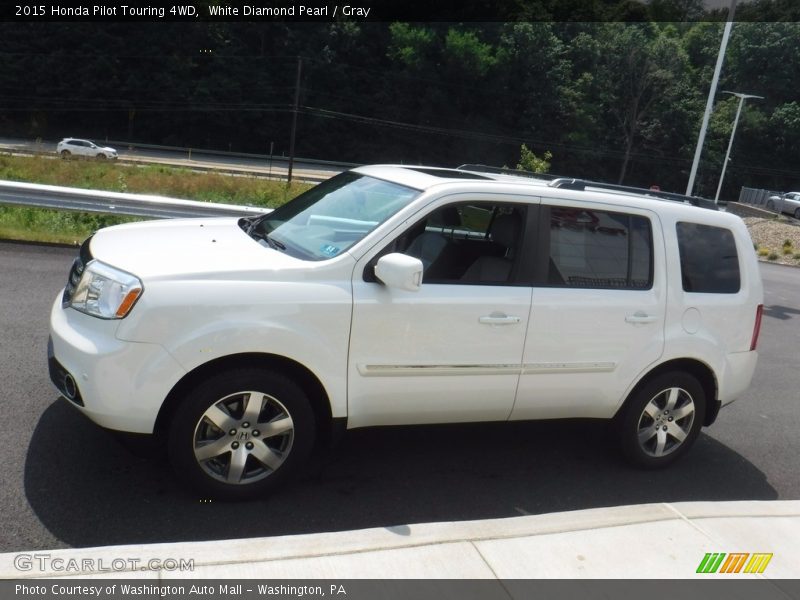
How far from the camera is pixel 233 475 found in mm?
4141

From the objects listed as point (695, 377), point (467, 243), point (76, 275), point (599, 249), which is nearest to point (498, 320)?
point (467, 243)

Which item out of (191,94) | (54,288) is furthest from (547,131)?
(54,288)

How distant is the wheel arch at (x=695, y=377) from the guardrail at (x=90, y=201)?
28.4ft

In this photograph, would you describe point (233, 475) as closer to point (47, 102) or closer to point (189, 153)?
point (189, 153)

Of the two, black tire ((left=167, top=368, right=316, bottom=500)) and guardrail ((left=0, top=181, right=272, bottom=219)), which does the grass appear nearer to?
guardrail ((left=0, top=181, right=272, bottom=219))

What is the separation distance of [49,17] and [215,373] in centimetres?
7474

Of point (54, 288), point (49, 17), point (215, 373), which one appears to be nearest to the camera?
point (215, 373)

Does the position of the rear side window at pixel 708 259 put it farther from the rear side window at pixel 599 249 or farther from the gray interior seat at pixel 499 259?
the gray interior seat at pixel 499 259

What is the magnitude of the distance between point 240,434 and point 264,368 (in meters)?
0.37

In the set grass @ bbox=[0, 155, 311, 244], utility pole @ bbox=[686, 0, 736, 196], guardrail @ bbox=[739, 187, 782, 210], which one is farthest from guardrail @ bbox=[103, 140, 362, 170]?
utility pole @ bbox=[686, 0, 736, 196]

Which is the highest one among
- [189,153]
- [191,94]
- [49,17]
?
[49,17]

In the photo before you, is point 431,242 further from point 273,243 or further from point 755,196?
point 755,196

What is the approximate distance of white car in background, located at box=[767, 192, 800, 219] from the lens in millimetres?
46125

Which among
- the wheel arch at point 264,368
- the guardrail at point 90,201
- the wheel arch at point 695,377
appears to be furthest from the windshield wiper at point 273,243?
the guardrail at point 90,201
